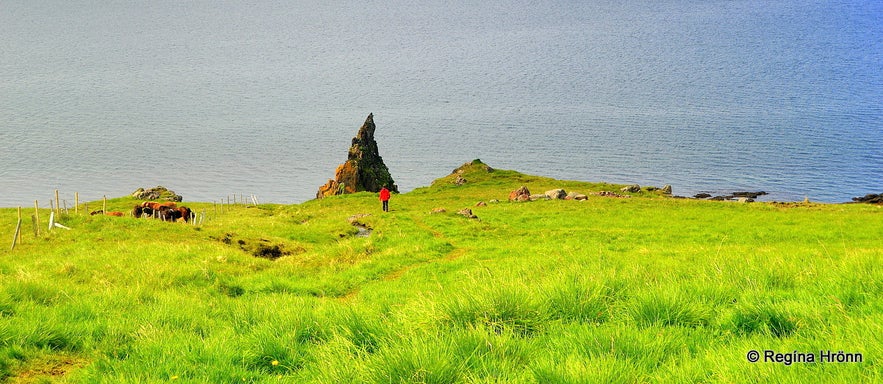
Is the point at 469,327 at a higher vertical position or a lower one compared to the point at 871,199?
higher

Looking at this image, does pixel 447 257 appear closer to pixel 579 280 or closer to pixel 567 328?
pixel 579 280

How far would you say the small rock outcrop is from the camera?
86.2m

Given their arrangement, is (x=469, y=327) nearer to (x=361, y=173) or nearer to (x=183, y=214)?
(x=183, y=214)

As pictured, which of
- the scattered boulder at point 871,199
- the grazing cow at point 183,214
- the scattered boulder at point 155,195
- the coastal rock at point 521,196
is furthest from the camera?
the scattered boulder at point 155,195

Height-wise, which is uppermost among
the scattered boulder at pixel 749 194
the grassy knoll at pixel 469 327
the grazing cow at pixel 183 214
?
the grassy knoll at pixel 469 327

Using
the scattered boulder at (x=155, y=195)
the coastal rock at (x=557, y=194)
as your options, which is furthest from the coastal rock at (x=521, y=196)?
the scattered boulder at (x=155, y=195)

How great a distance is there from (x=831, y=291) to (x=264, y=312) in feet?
27.9

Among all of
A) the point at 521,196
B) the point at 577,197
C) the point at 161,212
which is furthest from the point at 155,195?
the point at 577,197

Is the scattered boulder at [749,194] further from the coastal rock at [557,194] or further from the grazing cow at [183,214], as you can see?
the grazing cow at [183,214]

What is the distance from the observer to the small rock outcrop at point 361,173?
86188 millimetres

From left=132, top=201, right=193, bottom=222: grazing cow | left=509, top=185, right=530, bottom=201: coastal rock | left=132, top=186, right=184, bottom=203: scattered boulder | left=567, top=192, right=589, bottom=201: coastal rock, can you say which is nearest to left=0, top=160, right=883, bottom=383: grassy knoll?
left=132, top=201, right=193, bottom=222: grazing cow

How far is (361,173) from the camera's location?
291 ft

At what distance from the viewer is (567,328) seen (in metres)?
7.07

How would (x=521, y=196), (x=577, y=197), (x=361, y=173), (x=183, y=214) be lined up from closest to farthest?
1. (x=183, y=214)
2. (x=577, y=197)
3. (x=521, y=196)
4. (x=361, y=173)
